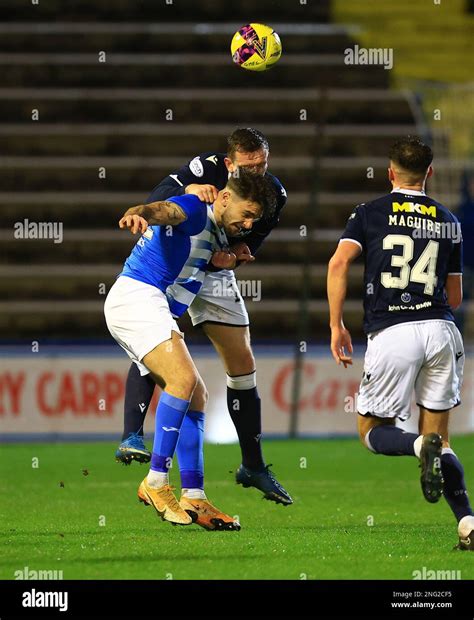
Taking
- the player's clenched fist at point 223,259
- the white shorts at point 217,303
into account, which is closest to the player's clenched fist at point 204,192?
the player's clenched fist at point 223,259

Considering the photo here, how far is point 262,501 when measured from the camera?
898cm

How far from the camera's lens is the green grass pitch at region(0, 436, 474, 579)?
5746 millimetres

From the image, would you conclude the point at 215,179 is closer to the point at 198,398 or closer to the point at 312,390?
the point at 198,398

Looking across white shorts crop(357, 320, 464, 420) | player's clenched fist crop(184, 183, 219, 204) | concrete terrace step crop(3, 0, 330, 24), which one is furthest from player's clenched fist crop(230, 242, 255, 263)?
concrete terrace step crop(3, 0, 330, 24)

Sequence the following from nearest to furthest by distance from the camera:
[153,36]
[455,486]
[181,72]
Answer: [455,486] → [181,72] → [153,36]

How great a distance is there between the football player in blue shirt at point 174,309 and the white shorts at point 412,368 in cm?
95

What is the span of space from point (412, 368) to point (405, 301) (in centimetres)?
32

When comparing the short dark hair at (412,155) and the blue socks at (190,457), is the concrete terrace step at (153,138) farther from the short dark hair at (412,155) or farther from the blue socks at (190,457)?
the short dark hair at (412,155)

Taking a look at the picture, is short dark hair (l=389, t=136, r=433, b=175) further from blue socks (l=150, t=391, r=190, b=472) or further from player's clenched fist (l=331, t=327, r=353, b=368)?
blue socks (l=150, t=391, r=190, b=472)

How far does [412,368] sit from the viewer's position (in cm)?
631

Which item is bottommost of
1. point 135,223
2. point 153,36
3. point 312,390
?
point 312,390

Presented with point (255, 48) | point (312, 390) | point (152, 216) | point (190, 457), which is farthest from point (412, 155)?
point (312, 390)

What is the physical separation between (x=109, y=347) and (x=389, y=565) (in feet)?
28.6

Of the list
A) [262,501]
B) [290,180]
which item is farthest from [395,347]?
[290,180]
